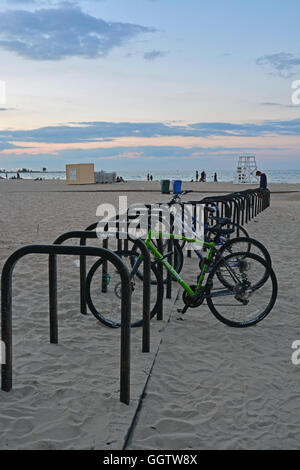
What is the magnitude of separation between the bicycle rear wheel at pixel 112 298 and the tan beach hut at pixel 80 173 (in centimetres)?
3873

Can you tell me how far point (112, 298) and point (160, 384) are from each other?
2.15 m

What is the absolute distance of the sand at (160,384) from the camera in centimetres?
275

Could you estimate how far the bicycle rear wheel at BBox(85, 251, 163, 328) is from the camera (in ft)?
14.7

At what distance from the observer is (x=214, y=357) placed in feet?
12.7

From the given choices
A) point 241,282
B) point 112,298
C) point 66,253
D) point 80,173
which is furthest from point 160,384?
point 80,173

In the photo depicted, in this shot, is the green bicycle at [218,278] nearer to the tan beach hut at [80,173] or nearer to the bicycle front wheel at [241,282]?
the bicycle front wheel at [241,282]

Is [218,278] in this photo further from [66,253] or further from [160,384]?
[66,253]

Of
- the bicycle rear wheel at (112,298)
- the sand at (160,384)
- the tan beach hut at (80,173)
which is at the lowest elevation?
the sand at (160,384)

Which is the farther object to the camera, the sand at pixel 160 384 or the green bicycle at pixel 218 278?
the green bicycle at pixel 218 278

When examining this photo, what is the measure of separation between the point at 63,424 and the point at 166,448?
644 mm

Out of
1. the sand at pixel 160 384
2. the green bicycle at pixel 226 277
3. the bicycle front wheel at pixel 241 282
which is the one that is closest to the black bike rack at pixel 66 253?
the sand at pixel 160 384

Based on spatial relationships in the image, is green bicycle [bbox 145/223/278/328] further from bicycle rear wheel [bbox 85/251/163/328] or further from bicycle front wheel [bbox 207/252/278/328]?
bicycle rear wheel [bbox 85/251/163/328]

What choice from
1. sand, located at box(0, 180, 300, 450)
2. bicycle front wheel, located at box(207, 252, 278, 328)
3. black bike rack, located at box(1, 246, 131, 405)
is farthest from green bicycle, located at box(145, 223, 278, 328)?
black bike rack, located at box(1, 246, 131, 405)

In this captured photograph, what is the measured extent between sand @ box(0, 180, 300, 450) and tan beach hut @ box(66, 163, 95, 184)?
39.6m
